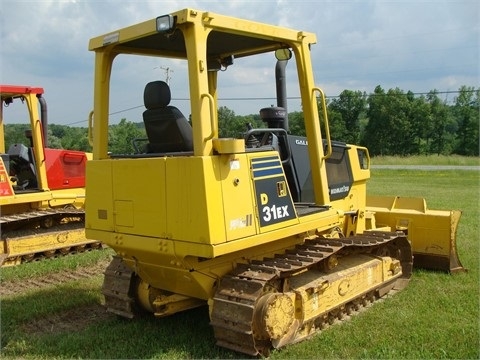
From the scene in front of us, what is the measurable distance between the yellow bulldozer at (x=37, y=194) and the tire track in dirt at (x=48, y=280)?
44.1 inches

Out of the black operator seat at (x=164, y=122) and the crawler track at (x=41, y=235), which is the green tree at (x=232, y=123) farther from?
the crawler track at (x=41, y=235)

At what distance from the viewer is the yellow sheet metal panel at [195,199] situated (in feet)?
13.7

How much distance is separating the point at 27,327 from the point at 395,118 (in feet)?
194

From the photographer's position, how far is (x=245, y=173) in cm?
454

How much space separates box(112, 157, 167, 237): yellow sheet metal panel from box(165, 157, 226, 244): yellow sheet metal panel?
0.11m

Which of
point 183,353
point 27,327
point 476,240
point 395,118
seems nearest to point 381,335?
point 183,353

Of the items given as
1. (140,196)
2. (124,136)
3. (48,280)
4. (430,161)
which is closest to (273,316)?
(140,196)

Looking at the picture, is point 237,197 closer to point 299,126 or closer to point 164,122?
point 164,122

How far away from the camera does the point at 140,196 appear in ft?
15.3

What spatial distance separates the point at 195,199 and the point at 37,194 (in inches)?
238

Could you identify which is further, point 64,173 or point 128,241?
point 64,173

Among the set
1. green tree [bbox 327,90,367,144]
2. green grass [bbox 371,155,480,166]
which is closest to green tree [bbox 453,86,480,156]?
green tree [bbox 327,90,367,144]

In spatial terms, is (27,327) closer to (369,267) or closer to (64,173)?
(369,267)

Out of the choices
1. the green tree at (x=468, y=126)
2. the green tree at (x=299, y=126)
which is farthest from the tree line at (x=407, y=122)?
the green tree at (x=299, y=126)
